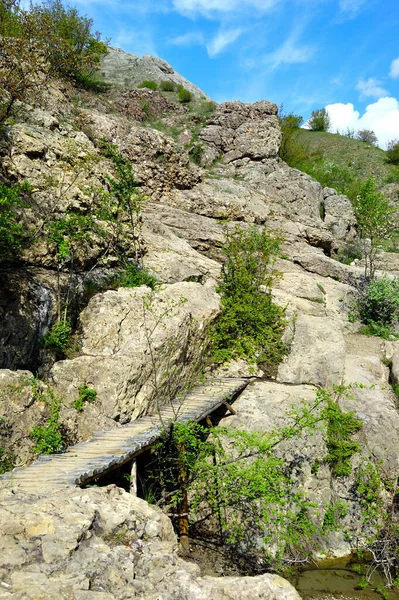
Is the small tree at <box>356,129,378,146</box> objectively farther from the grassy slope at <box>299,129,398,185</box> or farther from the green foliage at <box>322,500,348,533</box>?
the green foliage at <box>322,500,348,533</box>

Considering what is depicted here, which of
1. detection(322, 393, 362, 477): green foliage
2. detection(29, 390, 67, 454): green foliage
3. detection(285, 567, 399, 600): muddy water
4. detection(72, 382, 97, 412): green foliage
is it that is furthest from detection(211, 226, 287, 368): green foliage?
detection(285, 567, 399, 600): muddy water

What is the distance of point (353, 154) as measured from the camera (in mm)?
53125

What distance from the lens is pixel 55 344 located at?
11.2m

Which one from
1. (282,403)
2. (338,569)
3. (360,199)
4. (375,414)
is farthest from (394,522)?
(360,199)

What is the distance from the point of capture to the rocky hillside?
425cm

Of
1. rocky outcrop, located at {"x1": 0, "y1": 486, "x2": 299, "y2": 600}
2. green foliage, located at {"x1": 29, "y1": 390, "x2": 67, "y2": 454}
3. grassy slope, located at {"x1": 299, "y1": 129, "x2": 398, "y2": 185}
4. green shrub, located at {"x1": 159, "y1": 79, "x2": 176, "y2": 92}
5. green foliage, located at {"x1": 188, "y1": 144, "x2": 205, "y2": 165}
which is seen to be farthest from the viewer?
grassy slope, located at {"x1": 299, "y1": 129, "x2": 398, "y2": 185}

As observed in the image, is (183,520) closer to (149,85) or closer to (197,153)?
(197,153)

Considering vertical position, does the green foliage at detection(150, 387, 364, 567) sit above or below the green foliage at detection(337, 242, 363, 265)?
below

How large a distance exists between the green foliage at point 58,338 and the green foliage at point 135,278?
10.2 feet

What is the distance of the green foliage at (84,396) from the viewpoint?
388 inches

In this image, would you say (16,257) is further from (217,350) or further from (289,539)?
(289,539)

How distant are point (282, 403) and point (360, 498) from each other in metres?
3.02

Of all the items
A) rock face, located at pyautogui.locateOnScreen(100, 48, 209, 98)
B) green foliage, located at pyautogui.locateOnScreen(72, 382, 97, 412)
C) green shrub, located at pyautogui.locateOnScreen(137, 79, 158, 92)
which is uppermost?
rock face, located at pyautogui.locateOnScreen(100, 48, 209, 98)

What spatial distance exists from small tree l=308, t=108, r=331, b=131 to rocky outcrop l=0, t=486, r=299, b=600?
66178 mm
